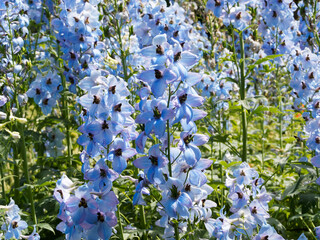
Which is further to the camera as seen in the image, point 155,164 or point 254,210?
point 254,210

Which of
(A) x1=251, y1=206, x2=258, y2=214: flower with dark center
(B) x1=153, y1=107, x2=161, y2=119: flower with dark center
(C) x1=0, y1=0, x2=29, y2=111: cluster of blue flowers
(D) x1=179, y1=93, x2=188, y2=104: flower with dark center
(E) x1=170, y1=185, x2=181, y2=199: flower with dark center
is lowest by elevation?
(A) x1=251, y1=206, x2=258, y2=214: flower with dark center

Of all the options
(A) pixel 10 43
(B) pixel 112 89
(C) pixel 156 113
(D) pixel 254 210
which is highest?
(A) pixel 10 43

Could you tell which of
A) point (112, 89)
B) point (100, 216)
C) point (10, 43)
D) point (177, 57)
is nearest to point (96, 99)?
point (112, 89)

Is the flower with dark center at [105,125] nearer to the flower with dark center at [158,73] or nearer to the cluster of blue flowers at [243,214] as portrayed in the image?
the flower with dark center at [158,73]

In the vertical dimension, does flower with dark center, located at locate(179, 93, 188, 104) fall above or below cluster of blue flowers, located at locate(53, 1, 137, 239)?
above

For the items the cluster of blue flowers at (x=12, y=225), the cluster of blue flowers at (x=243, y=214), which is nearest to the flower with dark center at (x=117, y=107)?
the cluster of blue flowers at (x=243, y=214)

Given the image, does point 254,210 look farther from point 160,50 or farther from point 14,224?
point 14,224

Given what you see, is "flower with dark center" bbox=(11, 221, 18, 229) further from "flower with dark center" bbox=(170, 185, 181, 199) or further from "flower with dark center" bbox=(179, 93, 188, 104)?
"flower with dark center" bbox=(179, 93, 188, 104)

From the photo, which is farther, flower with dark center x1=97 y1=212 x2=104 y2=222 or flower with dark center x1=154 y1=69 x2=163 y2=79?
flower with dark center x1=97 y1=212 x2=104 y2=222

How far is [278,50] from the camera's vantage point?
4344 millimetres

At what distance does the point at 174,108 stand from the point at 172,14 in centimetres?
205

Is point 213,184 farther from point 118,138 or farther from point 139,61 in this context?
point 139,61

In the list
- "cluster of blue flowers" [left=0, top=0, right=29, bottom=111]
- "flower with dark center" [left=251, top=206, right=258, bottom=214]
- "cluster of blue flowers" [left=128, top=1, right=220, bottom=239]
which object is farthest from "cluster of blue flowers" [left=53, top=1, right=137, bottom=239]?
"cluster of blue flowers" [left=0, top=0, right=29, bottom=111]

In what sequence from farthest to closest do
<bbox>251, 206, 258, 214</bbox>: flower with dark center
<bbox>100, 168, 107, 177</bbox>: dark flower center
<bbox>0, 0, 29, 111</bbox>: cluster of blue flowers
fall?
<bbox>0, 0, 29, 111</bbox>: cluster of blue flowers
<bbox>251, 206, 258, 214</bbox>: flower with dark center
<bbox>100, 168, 107, 177</bbox>: dark flower center
